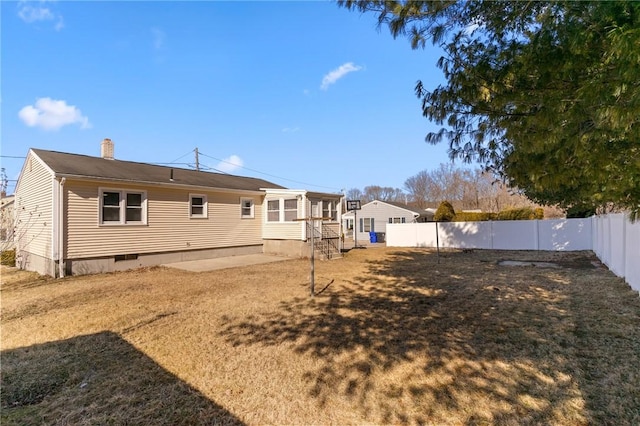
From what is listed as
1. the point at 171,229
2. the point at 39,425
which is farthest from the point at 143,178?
the point at 39,425

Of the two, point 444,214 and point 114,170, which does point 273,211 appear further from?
point 444,214

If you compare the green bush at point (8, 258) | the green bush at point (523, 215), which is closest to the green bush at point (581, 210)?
the green bush at point (523, 215)

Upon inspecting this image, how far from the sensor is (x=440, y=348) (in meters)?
3.91

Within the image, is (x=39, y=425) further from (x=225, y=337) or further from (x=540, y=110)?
(x=540, y=110)

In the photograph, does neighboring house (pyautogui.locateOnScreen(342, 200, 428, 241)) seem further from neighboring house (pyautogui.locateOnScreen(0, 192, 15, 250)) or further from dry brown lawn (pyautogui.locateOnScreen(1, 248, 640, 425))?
neighboring house (pyautogui.locateOnScreen(0, 192, 15, 250))

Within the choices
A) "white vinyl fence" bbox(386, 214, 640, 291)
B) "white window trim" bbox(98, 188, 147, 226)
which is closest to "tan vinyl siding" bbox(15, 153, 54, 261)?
"white window trim" bbox(98, 188, 147, 226)

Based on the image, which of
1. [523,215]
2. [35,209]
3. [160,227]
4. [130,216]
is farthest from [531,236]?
[35,209]

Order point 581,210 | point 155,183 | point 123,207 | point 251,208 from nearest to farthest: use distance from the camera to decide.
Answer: point 123,207 → point 155,183 → point 581,210 → point 251,208

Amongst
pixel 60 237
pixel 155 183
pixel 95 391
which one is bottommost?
pixel 95 391

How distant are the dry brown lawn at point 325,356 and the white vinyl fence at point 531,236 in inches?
106

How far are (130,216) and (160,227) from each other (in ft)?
3.45

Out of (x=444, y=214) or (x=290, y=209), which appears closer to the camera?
(x=290, y=209)

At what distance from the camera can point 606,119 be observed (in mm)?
1857

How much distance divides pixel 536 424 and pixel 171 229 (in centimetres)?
1214
